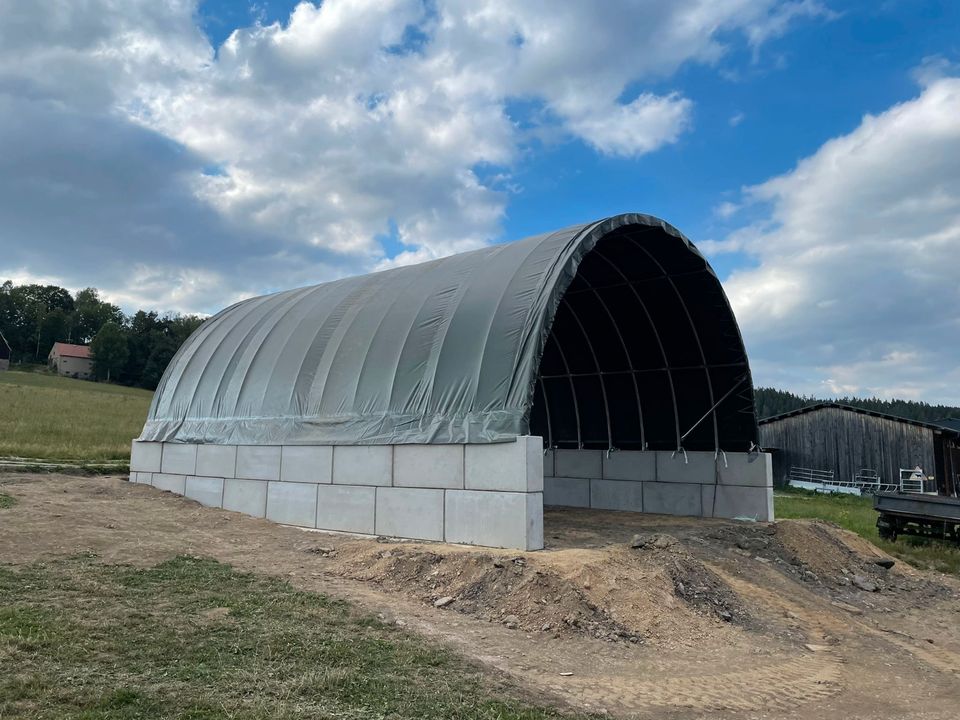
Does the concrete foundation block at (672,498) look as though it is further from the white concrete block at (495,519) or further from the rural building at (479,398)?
the white concrete block at (495,519)

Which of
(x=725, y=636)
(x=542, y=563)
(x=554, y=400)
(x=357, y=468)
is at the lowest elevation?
(x=725, y=636)

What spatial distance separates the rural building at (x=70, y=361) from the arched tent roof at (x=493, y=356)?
83053 millimetres

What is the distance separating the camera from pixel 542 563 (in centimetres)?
1067

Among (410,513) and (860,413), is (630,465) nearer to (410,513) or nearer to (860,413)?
(410,513)

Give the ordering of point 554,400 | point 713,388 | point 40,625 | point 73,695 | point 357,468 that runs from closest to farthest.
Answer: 1. point 73,695
2. point 40,625
3. point 357,468
4. point 713,388
5. point 554,400

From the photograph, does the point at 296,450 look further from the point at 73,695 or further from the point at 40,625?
the point at 73,695

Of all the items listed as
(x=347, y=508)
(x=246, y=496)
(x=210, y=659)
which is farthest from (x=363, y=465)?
(x=210, y=659)

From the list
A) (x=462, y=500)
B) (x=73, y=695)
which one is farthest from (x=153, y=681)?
(x=462, y=500)

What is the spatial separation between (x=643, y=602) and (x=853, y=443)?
32.9 meters

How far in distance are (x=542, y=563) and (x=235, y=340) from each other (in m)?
13.3

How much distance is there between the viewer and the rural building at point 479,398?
1288cm

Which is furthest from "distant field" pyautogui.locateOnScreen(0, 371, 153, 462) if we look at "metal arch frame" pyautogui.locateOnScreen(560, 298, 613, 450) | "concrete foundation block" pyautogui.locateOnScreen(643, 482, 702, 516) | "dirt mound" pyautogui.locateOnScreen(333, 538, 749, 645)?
"dirt mound" pyautogui.locateOnScreen(333, 538, 749, 645)

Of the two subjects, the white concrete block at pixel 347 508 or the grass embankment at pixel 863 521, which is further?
the grass embankment at pixel 863 521

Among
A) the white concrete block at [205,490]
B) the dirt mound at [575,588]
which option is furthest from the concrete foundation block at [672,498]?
the white concrete block at [205,490]
